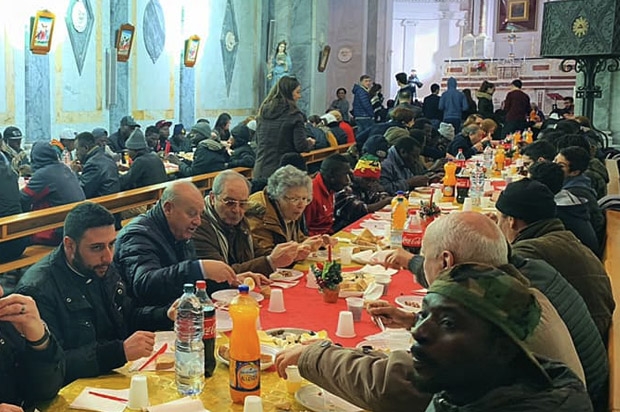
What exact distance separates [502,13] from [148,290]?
2329 centimetres

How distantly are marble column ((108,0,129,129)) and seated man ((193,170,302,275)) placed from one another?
29.9 feet

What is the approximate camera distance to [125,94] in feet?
43.3

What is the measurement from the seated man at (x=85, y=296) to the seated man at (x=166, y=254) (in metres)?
0.38

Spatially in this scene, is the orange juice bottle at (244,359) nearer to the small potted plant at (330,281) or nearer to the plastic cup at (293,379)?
the plastic cup at (293,379)

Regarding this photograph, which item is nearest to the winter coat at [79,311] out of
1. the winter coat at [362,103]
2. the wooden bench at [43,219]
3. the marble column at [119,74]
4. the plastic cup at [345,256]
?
the plastic cup at [345,256]

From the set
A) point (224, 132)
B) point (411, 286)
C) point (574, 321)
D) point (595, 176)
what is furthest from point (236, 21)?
point (574, 321)

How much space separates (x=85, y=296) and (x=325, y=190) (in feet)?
10.8

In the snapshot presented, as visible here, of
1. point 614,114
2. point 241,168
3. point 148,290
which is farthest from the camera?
point 614,114

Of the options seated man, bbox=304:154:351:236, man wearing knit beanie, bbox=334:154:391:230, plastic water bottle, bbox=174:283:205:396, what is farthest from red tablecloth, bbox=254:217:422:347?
man wearing knit beanie, bbox=334:154:391:230

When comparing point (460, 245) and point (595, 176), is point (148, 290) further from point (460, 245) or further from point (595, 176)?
point (595, 176)

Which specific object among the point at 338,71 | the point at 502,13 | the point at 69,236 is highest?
the point at 502,13

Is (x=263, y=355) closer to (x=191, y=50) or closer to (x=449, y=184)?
(x=449, y=184)

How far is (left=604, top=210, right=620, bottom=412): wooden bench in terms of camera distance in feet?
8.92

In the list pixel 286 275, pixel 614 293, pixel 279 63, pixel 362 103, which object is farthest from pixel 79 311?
pixel 279 63
